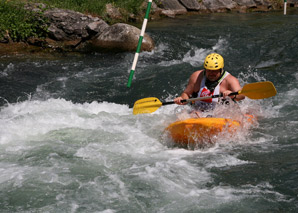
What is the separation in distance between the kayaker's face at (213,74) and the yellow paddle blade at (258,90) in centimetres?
48

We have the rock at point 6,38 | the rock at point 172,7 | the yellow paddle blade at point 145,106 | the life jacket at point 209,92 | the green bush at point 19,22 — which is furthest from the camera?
the rock at point 172,7

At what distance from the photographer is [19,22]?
10.7 m

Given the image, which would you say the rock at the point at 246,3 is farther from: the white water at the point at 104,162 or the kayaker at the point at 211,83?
the kayaker at the point at 211,83

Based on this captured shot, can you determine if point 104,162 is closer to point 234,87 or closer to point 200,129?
point 200,129

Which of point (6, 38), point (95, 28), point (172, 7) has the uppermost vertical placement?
point (172, 7)

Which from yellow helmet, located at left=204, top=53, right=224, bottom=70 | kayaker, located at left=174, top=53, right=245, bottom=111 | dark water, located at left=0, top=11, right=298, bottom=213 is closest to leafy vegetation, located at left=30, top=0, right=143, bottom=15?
dark water, located at left=0, top=11, right=298, bottom=213

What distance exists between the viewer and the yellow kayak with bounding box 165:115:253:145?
5.51 meters

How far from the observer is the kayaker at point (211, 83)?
19.5 ft

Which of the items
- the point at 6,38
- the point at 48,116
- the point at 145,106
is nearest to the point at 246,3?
the point at 6,38

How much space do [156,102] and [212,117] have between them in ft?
3.07

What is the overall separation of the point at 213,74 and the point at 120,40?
4969mm

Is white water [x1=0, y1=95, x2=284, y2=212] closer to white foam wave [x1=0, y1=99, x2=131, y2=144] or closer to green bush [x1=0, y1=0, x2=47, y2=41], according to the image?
white foam wave [x1=0, y1=99, x2=131, y2=144]

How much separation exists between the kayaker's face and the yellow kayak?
→ 2.48ft

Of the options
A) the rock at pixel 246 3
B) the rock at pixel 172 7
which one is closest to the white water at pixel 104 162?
the rock at pixel 172 7
